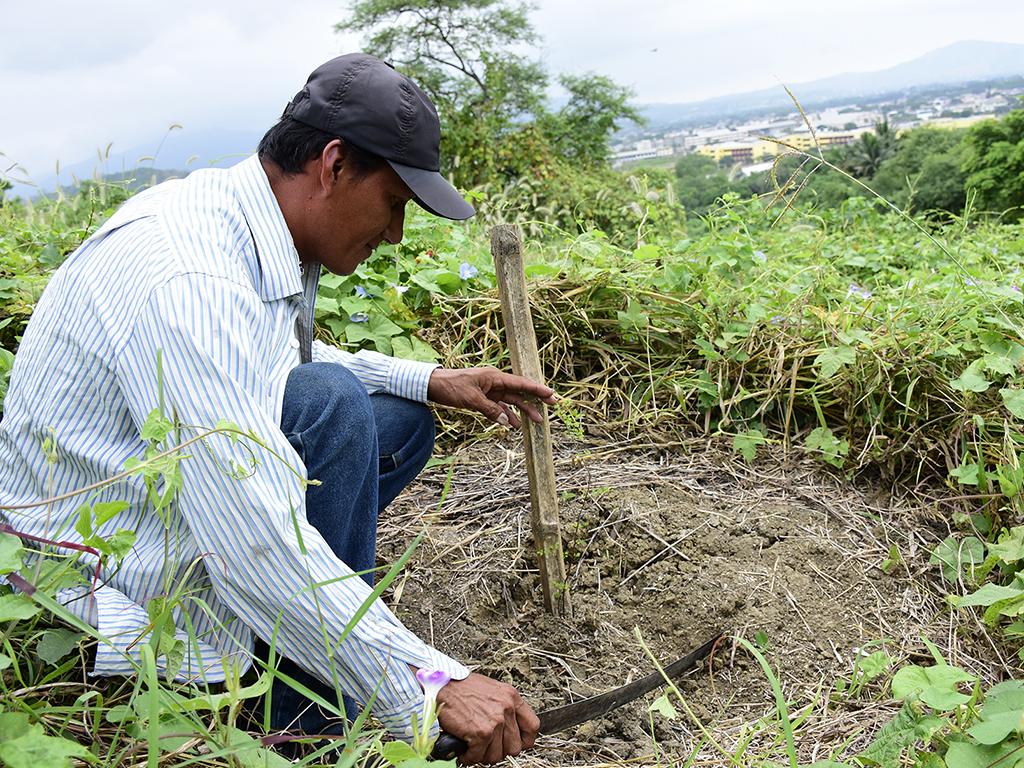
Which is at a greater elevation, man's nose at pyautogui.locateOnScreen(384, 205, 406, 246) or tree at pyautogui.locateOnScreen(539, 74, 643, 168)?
tree at pyautogui.locateOnScreen(539, 74, 643, 168)

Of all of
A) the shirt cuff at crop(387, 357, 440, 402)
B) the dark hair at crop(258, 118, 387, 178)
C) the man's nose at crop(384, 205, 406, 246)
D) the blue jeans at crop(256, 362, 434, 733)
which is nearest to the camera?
the blue jeans at crop(256, 362, 434, 733)

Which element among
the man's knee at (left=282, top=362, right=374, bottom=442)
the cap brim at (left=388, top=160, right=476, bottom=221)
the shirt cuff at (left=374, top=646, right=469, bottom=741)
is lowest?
the shirt cuff at (left=374, top=646, right=469, bottom=741)

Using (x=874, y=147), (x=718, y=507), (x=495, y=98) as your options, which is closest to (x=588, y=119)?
(x=495, y=98)

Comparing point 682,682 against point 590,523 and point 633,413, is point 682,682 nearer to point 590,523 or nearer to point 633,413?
point 590,523

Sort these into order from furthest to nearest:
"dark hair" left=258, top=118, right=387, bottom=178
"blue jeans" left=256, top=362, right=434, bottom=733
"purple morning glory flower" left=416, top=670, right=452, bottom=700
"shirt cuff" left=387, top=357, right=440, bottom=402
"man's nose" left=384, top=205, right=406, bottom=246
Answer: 1. "shirt cuff" left=387, top=357, right=440, bottom=402
2. "man's nose" left=384, top=205, right=406, bottom=246
3. "dark hair" left=258, top=118, right=387, bottom=178
4. "blue jeans" left=256, top=362, right=434, bottom=733
5. "purple morning glory flower" left=416, top=670, right=452, bottom=700

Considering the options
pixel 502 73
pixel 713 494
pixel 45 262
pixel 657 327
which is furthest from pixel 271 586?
pixel 502 73

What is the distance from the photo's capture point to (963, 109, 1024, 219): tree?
24062 mm

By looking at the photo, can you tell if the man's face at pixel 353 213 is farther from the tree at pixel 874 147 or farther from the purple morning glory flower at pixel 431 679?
the tree at pixel 874 147

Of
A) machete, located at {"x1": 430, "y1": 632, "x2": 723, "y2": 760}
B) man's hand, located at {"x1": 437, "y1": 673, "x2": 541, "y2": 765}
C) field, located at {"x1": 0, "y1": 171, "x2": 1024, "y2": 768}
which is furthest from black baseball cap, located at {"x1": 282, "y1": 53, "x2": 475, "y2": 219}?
machete, located at {"x1": 430, "y1": 632, "x2": 723, "y2": 760}

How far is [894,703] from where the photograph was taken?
6.07 ft

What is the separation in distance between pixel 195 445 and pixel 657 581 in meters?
1.33

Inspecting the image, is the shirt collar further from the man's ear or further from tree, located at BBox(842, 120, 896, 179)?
tree, located at BBox(842, 120, 896, 179)

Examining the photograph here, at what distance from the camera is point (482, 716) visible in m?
1.40

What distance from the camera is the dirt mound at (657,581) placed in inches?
79.5
